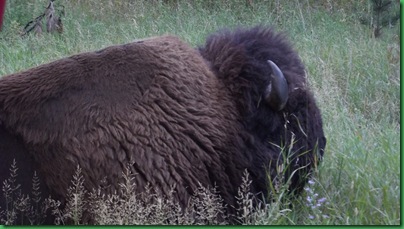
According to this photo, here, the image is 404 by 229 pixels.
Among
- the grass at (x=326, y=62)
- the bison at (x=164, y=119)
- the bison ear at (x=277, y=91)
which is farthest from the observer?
the bison ear at (x=277, y=91)

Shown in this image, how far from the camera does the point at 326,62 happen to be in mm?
8055

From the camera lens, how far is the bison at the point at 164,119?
4.33 metres

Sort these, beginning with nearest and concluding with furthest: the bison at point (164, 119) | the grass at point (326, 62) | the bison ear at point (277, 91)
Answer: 1. the bison at point (164, 119)
2. the grass at point (326, 62)
3. the bison ear at point (277, 91)

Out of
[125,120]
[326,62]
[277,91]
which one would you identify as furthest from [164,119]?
[326,62]

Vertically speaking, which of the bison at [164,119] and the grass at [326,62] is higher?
the bison at [164,119]

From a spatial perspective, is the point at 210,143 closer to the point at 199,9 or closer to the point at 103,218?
the point at 103,218

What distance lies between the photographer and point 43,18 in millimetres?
11578

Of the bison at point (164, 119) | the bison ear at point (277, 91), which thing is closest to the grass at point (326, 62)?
the bison at point (164, 119)

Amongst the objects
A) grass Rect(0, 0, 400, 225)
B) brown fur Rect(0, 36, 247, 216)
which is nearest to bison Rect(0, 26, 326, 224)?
brown fur Rect(0, 36, 247, 216)

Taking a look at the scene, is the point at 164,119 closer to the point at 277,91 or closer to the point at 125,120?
the point at 125,120

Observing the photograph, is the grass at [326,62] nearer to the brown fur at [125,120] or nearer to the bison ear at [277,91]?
the brown fur at [125,120]

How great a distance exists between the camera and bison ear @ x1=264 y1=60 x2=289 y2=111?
4703 millimetres

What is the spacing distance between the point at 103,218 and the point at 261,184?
1039mm

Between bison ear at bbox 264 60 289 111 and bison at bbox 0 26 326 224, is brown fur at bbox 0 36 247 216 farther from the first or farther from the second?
bison ear at bbox 264 60 289 111
